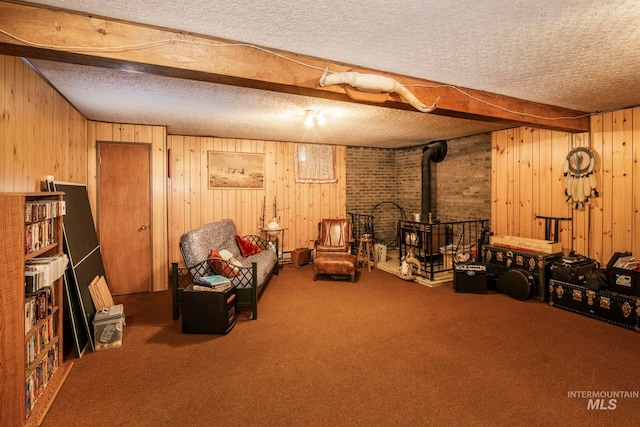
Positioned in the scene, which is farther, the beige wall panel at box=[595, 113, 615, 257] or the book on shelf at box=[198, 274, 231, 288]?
the beige wall panel at box=[595, 113, 615, 257]

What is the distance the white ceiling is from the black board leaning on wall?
109cm

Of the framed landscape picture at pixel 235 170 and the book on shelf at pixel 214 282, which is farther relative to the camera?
the framed landscape picture at pixel 235 170

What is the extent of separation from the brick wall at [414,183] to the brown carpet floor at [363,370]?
267cm

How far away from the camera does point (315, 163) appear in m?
6.81

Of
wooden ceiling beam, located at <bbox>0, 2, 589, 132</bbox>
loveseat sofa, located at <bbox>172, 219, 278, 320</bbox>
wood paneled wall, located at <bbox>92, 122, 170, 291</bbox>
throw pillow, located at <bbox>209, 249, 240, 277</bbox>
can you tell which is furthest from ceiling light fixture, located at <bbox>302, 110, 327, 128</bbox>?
wood paneled wall, located at <bbox>92, 122, 170, 291</bbox>

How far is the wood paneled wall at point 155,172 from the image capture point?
4586 millimetres

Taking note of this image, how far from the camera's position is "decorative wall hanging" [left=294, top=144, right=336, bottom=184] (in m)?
6.66

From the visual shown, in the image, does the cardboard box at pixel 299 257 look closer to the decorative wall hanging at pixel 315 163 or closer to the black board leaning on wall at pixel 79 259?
the decorative wall hanging at pixel 315 163

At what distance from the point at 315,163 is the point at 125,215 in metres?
3.59

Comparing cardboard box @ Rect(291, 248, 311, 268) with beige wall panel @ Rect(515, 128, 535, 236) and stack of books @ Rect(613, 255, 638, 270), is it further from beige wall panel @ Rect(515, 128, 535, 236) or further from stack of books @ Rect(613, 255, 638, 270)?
stack of books @ Rect(613, 255, 638, 270)

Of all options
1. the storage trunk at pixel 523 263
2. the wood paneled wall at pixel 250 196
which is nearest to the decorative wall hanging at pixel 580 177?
the storage trunk at pixel 523 263

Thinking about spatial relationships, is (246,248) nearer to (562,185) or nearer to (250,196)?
(250,196)

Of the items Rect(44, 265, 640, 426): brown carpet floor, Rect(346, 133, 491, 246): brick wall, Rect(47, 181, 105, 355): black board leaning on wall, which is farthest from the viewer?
Rect(346, 133, 491, 246): brick wall

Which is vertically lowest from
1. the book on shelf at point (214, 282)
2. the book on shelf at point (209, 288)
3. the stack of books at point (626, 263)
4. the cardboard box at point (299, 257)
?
the cardboard box at point (299, 257)
